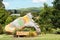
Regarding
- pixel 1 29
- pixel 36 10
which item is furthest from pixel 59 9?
pixel 1 29

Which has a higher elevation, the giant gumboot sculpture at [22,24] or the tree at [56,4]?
the tree at [56,4]

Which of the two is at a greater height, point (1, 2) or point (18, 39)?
point (1, 2)

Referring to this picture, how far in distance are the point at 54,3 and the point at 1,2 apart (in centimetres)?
733

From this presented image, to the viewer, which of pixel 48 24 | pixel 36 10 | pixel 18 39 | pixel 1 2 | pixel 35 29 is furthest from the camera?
pixel 1 2

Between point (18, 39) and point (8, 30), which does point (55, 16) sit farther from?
point (18, 39)

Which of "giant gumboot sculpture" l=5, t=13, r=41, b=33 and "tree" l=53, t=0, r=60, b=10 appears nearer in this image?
"giant gumboot sculpture" l=5, t=13, r=41, b=33

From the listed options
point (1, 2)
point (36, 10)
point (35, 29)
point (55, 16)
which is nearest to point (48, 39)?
point (35, 29)

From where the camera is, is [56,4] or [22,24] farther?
[56,4]

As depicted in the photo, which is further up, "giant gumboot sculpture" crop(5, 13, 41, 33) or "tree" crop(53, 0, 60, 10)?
"tree" crop(53, 0, 60, 10)

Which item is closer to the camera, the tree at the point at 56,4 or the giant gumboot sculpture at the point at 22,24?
the giant gumboot sculpture at the point at 22,24

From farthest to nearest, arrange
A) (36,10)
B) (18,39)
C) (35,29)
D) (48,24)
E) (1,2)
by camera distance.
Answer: (1,2) < (36,10) < (48,24) < (35,29) < (18,39)

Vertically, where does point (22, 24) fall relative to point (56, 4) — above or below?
below

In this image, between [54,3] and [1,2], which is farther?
[1,2]

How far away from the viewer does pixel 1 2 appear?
26000 mm
